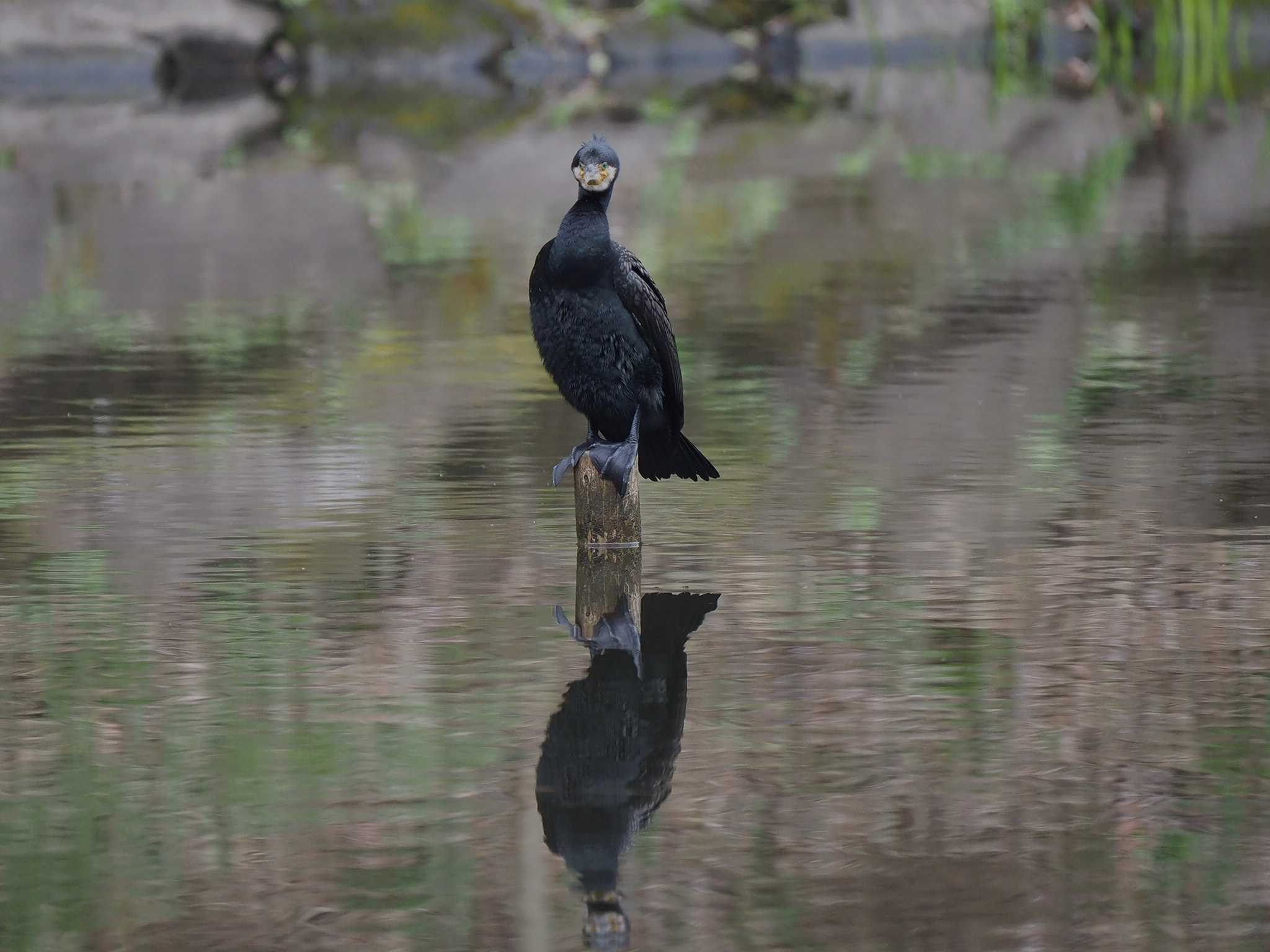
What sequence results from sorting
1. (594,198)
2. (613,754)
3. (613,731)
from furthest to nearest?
(594,198)
(613,731)
(613,754)

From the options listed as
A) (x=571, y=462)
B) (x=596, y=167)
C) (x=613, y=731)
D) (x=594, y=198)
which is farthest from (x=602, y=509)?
(x=613, y=731)

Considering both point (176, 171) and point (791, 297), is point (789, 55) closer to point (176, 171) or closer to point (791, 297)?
point (176, 171)

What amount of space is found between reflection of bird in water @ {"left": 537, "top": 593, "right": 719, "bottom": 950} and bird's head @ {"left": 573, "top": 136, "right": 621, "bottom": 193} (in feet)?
4.20

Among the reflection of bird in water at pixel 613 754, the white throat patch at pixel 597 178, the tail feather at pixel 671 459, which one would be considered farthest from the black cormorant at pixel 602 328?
the reflection of bird in water at pixel 613 754

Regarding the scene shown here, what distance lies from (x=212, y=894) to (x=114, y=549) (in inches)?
130

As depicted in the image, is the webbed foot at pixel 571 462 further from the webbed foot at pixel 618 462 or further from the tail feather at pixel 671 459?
the tail feather at pixel 671 459

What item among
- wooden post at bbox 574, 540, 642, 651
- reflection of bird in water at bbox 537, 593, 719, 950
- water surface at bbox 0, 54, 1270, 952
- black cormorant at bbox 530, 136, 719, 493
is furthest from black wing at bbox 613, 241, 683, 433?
reflection of bird in water at bbox 537, 593, 719, 950

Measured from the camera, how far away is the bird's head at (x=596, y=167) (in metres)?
7.08

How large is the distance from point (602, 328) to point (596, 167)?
507mm

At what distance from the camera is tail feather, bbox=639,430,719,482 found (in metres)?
7.81

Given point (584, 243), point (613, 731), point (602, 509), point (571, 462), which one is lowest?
point (613, 731)

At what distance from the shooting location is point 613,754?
5480mm

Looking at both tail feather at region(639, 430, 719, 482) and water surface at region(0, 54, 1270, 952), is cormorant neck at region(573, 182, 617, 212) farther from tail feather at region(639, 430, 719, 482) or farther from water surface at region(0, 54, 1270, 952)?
water surface at region(0, 54, 1270, 952)

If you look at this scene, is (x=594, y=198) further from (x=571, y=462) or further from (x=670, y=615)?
(x=670, y=615)
